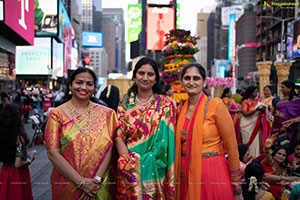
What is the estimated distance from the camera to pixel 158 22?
4431 cm

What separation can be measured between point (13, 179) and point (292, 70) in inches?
1408

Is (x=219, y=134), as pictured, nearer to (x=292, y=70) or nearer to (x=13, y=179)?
(x=13, y=179)

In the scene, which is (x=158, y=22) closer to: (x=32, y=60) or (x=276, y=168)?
(x=32, y=60)

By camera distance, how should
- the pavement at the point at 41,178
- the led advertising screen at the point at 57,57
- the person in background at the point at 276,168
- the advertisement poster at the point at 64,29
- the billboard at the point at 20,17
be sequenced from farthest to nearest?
the advertisement poster at the point at 64,29
the led advertising screen at the point at 57,57
the billboard at the point at 20,17
the pavement at the point at 41,178
the person in background at the point at 276,168

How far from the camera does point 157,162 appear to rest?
2709mm

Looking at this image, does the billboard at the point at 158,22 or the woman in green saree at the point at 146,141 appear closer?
the woman in green saree at the point at 146,141

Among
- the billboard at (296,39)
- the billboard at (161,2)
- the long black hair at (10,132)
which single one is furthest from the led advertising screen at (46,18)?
the long black hair at (10,132)

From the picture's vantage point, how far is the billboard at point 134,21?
97.2 metres

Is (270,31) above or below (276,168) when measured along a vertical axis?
above

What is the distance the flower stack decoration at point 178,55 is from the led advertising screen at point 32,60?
1216 inches

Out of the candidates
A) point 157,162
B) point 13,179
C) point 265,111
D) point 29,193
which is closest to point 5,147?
point 13,179

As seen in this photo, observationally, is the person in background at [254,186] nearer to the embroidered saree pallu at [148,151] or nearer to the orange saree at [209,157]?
the orange saree at [209,157]

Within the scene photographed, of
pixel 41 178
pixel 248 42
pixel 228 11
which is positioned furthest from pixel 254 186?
pixel 228 11

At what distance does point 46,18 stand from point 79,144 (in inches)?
1599
